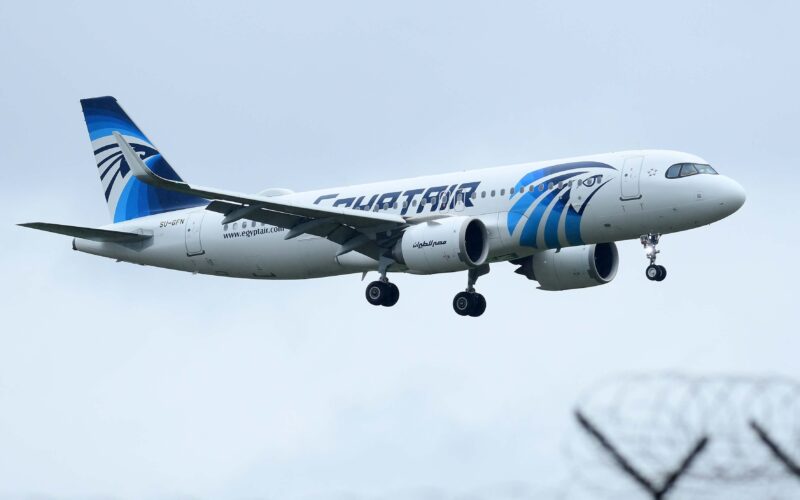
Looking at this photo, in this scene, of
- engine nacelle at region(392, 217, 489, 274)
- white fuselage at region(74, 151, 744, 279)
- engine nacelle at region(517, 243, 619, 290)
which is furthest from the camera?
engine nacelle at region(517, 243, 619, 290)

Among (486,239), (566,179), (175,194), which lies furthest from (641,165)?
(175,194)

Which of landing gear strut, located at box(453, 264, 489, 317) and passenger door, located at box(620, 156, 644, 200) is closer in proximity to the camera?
passenger door, located at box(620, 156, 644, 200)

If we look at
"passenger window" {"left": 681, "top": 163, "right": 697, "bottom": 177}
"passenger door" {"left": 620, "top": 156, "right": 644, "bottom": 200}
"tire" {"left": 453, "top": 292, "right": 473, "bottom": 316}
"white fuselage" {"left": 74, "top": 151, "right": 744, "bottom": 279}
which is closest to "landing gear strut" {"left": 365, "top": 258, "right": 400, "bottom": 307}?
"white fuselage" {"left": 74, "top": 151, "right": 744, "bottom": 279}

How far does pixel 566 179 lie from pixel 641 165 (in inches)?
93.4

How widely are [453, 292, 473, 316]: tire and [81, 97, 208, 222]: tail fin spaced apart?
37.3 ft

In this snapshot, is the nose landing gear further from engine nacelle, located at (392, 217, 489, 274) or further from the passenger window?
the passenger window

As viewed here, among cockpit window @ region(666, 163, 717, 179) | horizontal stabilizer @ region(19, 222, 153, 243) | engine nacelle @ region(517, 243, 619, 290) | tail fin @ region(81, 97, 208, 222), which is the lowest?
engine nacelle @ region(517, 243, 619, 290)

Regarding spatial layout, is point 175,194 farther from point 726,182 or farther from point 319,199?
point 726,182

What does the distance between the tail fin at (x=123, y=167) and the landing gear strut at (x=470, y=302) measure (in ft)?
37.4

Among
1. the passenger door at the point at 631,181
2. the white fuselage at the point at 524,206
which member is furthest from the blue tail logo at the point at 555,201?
the passenger door at the point at 631,181

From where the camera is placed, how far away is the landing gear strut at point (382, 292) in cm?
4572

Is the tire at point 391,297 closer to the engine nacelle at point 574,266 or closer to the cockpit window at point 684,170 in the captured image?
the engine nacelle at point 574,266

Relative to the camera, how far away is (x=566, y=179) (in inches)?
1688

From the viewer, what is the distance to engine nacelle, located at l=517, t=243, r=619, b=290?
4814 cm
